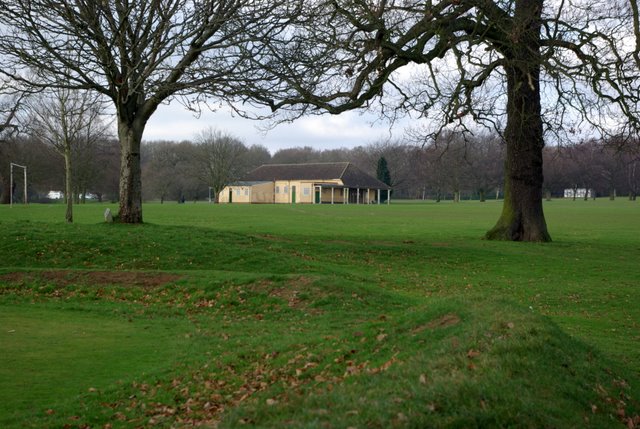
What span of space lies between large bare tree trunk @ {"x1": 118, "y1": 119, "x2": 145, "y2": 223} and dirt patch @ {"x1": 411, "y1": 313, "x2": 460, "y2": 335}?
60.5 ft

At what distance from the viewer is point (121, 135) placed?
25328 millimetres

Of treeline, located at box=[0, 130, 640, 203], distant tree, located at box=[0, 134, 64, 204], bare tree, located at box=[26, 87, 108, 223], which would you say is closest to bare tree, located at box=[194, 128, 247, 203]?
treeline, located at box=[0, 130, 640, 203]

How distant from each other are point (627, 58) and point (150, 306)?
18008mm

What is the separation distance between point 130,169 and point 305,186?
284 ft

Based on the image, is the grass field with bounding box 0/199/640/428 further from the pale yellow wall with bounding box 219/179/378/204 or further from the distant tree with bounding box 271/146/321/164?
the distant tree with bounding box 271/146/321/164

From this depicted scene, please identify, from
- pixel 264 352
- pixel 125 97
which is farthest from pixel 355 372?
pixel 125 97

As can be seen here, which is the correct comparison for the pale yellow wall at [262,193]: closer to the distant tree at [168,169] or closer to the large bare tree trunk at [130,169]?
the distant tree at [168,169]

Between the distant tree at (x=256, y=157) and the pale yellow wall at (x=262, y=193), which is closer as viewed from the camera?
the pale yellow wall at (x=262, y=193)

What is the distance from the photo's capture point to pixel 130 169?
995 inches

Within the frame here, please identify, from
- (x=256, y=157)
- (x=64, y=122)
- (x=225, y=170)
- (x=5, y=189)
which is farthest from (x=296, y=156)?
(x=64, y=122)

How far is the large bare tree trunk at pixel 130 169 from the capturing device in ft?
82.7

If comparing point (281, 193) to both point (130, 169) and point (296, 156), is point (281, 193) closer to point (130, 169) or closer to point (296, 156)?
point (296, 156)

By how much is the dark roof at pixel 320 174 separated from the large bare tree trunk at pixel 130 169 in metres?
86.4

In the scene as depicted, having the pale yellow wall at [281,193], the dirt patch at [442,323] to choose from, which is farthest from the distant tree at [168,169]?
the dirt patch at [442,323]
